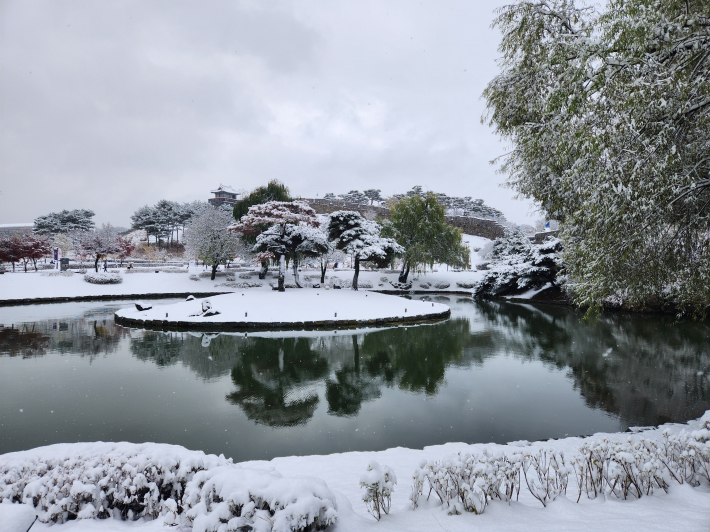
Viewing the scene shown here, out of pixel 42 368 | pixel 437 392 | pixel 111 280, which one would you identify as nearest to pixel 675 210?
pixel 437 392

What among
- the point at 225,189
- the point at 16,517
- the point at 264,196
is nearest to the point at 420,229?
the point at 264,196

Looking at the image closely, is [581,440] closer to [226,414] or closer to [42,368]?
[226,414]

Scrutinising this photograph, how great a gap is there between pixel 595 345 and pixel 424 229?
66.5 ft

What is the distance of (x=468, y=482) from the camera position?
279cm

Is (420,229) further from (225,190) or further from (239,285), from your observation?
(225,190)

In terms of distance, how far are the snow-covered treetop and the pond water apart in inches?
332

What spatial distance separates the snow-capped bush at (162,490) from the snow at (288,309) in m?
12.1

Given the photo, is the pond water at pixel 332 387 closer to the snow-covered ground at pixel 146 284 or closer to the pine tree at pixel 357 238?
the pine tree at pixel 357 238

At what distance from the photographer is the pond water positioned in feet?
18.8

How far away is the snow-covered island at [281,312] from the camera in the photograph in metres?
15.0

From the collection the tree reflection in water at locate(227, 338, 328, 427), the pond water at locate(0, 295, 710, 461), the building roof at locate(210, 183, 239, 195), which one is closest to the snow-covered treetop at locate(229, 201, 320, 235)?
the pond water at locate(0, 295, 710, 461)

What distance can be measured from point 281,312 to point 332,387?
9.03m

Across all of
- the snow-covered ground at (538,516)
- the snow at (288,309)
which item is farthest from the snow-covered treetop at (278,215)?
the snow-covered ground at (538,516)

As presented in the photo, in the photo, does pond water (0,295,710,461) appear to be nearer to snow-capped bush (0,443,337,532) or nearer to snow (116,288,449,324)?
snow (116,288,449,324)
